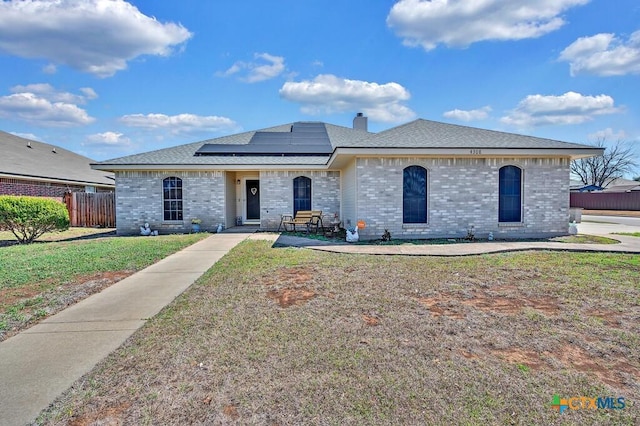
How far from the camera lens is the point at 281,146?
1605 cm

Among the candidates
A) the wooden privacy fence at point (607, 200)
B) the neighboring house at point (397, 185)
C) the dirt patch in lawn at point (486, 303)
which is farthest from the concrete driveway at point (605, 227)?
the wooden privacy fence at point (607, 200)

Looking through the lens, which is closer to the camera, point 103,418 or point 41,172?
point 103,418

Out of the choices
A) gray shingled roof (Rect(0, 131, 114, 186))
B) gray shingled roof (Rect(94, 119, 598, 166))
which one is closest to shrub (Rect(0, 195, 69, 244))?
gray shingled roof (Rect(94, 119, 598, 166))

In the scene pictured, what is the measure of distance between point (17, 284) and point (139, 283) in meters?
2.08

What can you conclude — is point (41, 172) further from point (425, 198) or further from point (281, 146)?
point (425, 198)

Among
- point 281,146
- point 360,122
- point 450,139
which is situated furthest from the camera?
point 360,122

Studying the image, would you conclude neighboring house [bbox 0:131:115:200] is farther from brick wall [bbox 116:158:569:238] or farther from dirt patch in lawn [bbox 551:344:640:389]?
dirt patch in lawn [bbox 551:344:640:389]

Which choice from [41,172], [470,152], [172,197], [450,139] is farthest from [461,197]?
[41,172]

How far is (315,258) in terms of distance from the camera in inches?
311

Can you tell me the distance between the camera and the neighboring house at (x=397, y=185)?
34.8 ft

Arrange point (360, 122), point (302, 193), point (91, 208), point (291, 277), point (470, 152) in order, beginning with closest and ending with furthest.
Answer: point (291, 277)
point (470, 152)
point (302, 193)
point (91, 208)
point (360, 122)

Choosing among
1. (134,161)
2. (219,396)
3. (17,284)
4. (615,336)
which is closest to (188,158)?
(134,161)

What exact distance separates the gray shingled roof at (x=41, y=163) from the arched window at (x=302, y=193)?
14403 millimetres

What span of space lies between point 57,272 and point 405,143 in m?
9.39
